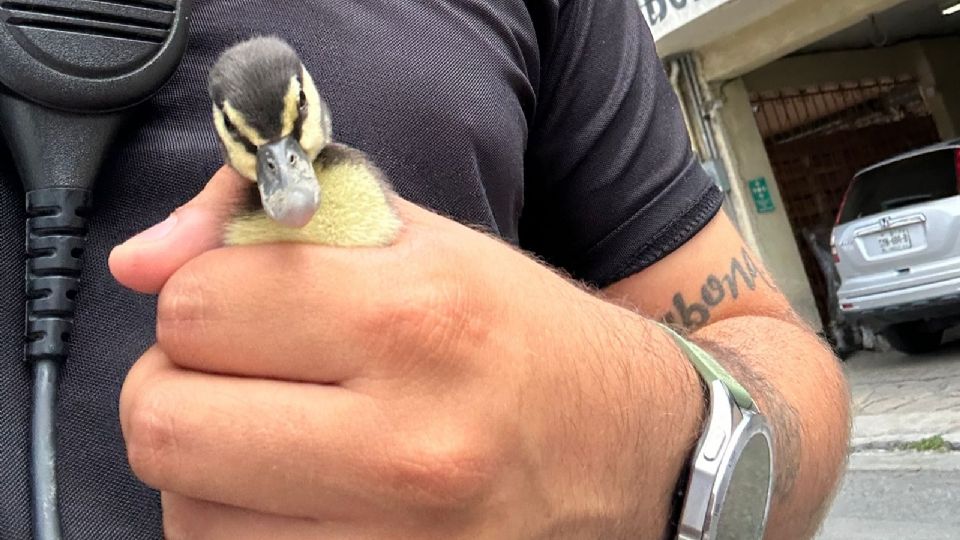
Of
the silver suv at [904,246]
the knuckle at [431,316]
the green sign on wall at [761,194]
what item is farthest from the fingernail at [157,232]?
the green sign on wall at [761,194]

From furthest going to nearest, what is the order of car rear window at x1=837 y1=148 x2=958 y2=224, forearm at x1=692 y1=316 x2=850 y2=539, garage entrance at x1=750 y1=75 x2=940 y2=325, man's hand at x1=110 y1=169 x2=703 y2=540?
garage entrance at x1=750 y1=75 x2=940 y2=325, car rear window at x1=837 y1=148 x2=958 y2=224, forearm at x1=692 y1=316 x2=850 y2=539, man's hand at x1=110 y1=169 x2=703 y2=540

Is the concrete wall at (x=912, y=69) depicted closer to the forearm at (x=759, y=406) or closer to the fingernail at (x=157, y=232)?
the forearm at (x=759, y=406)

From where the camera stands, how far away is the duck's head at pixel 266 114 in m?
0.83

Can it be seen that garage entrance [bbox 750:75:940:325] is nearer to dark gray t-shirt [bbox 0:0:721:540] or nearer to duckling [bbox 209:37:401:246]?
dark gray t-shirt [bbox 0:0:721:540]

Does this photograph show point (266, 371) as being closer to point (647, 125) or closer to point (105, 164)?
point (105, 164)

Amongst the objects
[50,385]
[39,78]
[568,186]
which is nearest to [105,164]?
[39,78]

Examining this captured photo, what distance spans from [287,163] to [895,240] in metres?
7.66

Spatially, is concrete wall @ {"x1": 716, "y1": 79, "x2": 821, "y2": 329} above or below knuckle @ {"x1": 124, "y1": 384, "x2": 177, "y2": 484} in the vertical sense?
below

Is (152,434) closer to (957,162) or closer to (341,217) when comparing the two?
(341,217)

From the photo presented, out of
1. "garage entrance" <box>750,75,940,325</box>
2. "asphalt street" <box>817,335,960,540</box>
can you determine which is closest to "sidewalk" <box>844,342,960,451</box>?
"asphalt street" <box>817,335,960,540</box>

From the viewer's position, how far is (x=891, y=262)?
7.62 meters

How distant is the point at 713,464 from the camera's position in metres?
1.01

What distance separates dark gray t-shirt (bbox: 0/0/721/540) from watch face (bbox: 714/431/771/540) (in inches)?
17.3

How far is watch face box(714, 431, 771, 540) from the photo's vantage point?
1.04m
